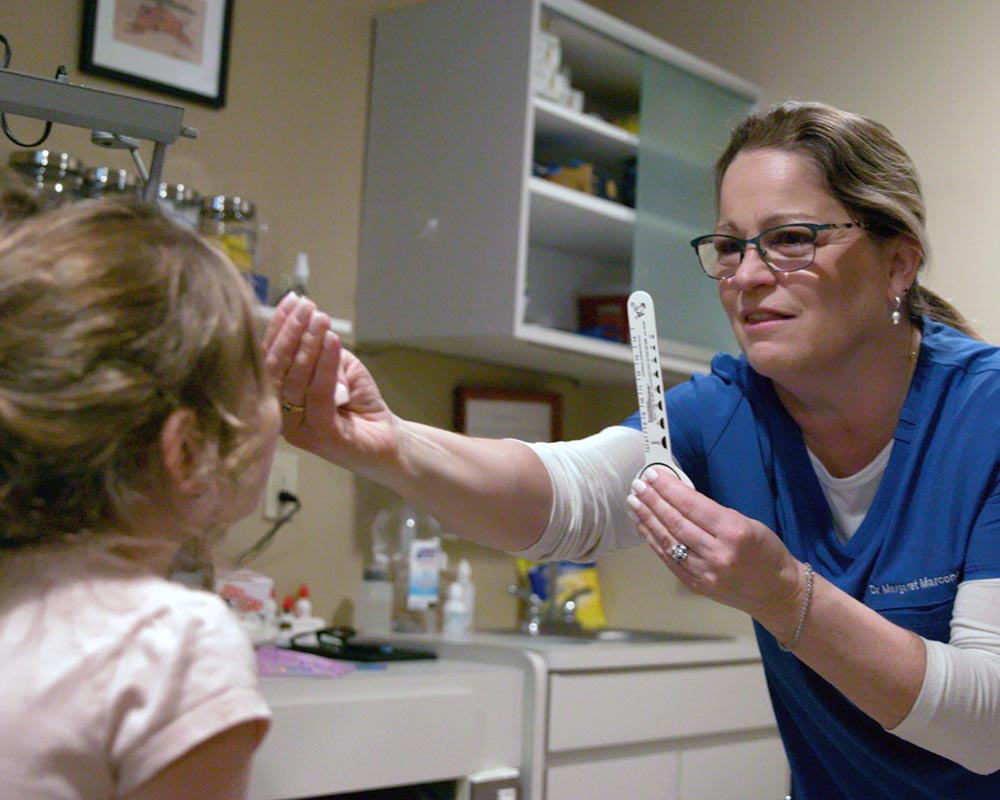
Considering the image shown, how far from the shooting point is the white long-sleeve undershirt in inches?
43.0

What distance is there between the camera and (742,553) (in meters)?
1.09

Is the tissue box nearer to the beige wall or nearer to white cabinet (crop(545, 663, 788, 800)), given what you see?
the beige wall

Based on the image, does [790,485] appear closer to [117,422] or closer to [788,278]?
[788,278]

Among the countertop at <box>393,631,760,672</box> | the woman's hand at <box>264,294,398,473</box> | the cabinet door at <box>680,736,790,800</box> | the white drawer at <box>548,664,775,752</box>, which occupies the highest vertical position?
the woman's hand at <box>264,294,398,473</box>

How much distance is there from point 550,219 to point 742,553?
1670 millimetres

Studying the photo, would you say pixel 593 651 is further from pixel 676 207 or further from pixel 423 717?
pixel 676 207

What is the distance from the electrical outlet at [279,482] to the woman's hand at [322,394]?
1250 millimetres

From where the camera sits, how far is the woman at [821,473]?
3.60ft

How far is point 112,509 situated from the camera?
0.66 metres

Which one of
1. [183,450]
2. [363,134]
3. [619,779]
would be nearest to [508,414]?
[363,134]

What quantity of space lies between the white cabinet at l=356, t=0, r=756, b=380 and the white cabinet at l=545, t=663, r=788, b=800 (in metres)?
0.72

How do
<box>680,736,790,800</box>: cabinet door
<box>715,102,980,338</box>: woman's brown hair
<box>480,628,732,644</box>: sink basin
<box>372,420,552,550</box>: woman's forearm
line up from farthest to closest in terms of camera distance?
<box>480,628,732,644</box>: sink basin → <box>680,736,790,800</box>: cabinet door → <box>715,102,980,338</box>: woman's brown hair → <box>372,420,552,550</box>: woman's forearm

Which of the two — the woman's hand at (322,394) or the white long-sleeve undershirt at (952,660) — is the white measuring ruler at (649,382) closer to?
the white long-sleeve undershirt at (952,660)

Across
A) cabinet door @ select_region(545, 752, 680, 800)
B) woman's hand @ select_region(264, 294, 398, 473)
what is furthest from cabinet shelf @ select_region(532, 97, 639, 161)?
woman's hand @ select_region(264, 294, 398, 473)
